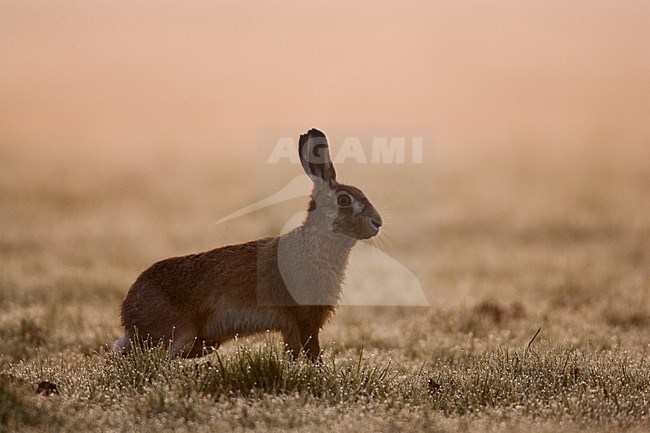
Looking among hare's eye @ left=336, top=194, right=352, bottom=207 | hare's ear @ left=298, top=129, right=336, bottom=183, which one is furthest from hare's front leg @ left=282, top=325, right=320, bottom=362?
hare's ear @ left=298, top=129, right=336, bottom=183

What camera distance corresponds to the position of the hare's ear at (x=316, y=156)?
9.41m

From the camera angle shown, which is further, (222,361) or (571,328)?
(571,328)

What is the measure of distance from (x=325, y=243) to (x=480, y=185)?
18488mm

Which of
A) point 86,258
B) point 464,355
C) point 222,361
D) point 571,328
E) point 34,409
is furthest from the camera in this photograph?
point 86,258

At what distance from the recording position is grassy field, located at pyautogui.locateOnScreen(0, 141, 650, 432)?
780cm

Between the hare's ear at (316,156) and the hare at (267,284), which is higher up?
the hare's ear at (316,156)

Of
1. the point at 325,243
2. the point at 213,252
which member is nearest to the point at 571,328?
the point at 325,243

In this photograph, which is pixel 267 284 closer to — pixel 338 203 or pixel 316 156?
pixel 338 203

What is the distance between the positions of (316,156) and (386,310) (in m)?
5.24

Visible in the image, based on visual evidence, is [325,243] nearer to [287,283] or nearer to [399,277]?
[287,283]

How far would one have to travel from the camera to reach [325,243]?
958 centimetres

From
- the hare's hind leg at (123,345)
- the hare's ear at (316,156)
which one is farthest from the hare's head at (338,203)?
the hare's hind leg at (123,345)

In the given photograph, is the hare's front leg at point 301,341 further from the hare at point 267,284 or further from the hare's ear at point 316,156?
the hare's ear at point 316,156

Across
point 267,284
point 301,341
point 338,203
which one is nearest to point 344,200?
point 338,203
